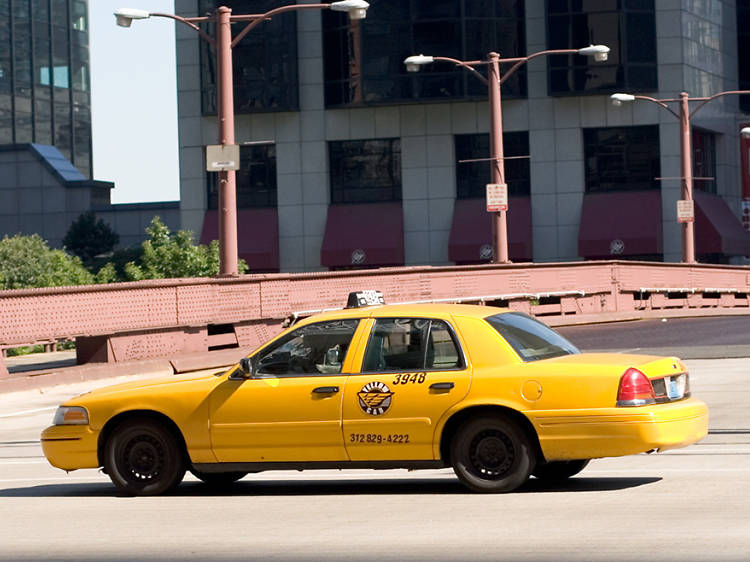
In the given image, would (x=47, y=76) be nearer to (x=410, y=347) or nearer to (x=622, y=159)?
(x=622, y=159)

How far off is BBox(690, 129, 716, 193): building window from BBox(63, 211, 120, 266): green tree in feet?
130

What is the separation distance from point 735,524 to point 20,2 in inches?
4656

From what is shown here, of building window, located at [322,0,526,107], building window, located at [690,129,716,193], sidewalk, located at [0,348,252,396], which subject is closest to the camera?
sidewalk, located at [0,348,252,396]

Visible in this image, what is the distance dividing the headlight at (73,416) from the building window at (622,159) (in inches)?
2161

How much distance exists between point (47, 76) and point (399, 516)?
117 meters

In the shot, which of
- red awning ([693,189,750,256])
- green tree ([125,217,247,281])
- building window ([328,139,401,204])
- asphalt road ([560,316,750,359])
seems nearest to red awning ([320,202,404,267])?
building window ([328,139,401,204])

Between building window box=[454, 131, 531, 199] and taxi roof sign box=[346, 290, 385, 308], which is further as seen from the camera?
building window box=[454, 131, 531, 199]

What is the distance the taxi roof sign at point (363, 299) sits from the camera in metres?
12.6

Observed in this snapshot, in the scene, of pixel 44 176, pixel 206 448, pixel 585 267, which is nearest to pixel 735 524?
pixel 206 448

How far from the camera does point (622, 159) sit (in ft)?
216

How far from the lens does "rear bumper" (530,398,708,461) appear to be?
10.8 metres

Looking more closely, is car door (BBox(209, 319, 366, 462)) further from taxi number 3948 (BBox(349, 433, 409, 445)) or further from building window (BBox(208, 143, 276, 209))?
building window (BBox(208, 143, 276, 209))

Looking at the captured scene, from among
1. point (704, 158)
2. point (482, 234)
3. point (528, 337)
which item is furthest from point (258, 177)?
point (528, 337)

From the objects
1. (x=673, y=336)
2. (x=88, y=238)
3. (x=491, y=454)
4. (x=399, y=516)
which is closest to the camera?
(x=399, y=516)
